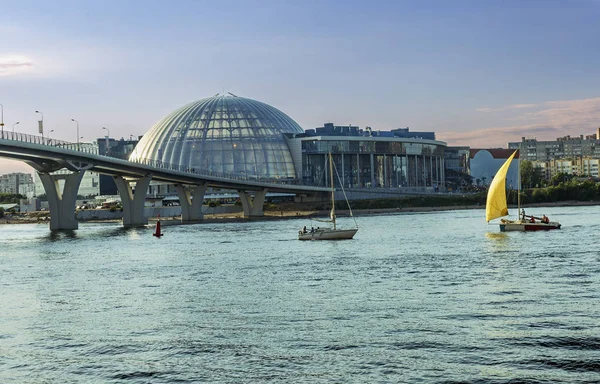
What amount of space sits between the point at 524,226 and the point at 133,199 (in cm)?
7304

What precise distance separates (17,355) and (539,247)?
161ft

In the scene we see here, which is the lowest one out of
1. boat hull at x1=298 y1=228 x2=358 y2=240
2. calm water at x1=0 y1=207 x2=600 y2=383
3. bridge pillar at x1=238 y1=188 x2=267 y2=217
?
calm water at x1=0 y1=207 x2=600 y2=383

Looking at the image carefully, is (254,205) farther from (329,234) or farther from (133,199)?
(329,234)

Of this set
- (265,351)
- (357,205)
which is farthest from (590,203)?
(265,351)

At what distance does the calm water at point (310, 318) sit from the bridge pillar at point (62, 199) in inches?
2095

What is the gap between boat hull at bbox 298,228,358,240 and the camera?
92.8m

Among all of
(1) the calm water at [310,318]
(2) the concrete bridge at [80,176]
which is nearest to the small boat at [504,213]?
(1) the calm water at [310,318]

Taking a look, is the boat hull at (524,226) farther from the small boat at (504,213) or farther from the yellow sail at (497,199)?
the yellow sail at (497,199)

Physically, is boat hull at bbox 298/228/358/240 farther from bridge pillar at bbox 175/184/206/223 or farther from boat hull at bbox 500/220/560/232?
bridge pillar at bbox 175/184/206/223

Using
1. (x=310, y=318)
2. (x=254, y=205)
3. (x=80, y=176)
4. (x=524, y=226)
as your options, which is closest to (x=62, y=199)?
(x=80, y=176)

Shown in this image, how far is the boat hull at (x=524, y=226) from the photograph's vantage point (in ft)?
315

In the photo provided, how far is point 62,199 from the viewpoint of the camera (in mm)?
127062

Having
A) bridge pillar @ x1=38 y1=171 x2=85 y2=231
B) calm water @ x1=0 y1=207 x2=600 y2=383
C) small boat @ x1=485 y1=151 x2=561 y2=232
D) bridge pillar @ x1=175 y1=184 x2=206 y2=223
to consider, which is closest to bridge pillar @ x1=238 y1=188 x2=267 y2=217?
bridge pillar @ x1=175 y1=184 x2=206 y2=223

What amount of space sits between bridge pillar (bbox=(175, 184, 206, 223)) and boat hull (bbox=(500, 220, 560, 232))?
8142 centimetres
